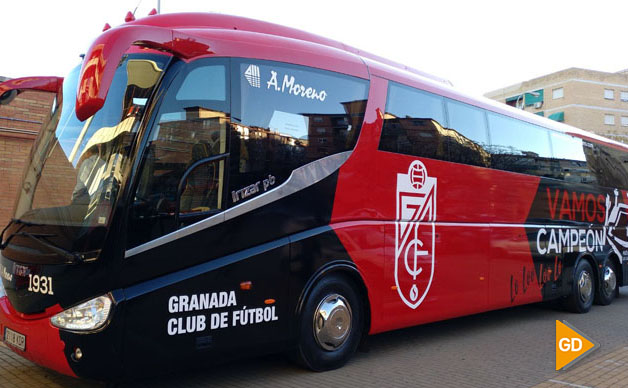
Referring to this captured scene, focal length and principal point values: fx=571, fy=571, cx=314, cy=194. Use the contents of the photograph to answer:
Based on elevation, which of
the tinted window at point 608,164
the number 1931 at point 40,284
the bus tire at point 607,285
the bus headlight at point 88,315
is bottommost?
the bus tire at point 607,285

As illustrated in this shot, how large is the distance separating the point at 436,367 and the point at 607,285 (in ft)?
25.2

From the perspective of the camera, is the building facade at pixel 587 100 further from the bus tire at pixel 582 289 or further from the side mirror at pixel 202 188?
the side mirror at pixel 202 188

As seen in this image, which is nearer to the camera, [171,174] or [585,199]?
[171,174]

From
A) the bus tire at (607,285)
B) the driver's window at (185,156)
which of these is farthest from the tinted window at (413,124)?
the bus tire at (607,285)

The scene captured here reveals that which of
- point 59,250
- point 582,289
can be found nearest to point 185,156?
point 59,250

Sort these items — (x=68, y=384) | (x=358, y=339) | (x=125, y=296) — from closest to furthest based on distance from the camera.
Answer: (x=125, y=296)
(x=68, y=384)
(x=358, y=339)

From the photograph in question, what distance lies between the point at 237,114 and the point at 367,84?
2.08 meters

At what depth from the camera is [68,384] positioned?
5.43 meters

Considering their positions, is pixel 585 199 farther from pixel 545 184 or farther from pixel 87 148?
pixel 87 148

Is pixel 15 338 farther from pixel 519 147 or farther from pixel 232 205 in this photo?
pixel 519 147

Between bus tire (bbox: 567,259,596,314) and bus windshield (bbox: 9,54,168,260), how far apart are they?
9.50 meters

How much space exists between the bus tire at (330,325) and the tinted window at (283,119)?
1366mm

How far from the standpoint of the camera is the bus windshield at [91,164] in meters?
4.72

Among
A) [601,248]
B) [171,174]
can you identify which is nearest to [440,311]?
[171,174]
